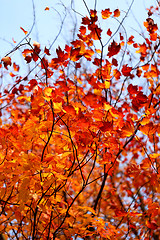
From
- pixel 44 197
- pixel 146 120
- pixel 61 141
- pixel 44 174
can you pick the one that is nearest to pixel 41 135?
pixel 61 141

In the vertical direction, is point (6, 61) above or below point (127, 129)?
above

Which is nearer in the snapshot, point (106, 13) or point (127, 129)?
point (127, 129)

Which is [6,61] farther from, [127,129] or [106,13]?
[106,13]

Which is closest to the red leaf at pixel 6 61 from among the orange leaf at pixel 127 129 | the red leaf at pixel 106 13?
the orange leaf at pixel 127 129

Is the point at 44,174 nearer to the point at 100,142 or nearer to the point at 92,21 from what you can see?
the point at 100,142

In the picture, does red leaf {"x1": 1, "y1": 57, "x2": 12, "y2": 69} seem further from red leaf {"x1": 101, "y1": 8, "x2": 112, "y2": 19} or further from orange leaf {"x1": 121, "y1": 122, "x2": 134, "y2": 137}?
red leaf {"x1": 101, "y1": 8, "x2": 112, "y2": 19}

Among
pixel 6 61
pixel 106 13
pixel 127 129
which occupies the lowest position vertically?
pixel 127 129

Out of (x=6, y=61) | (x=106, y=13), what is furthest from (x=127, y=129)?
(x=106, y=13)

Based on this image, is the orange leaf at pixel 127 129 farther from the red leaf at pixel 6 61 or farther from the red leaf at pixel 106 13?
the red leaf at pixel 106 13

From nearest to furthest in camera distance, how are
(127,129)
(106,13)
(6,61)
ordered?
(6,61) → (127,129) → (106,13)

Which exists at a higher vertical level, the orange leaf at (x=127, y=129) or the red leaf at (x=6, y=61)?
the red leaf at (x=6, y=61)

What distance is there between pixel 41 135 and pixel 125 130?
2.63 ft

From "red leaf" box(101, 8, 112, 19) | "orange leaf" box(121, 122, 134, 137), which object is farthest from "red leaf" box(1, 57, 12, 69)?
"red leaf" box(101, 8, 112, 19)

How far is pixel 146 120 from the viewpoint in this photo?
80.2 inches
